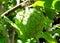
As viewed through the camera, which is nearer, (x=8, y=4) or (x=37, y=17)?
(x=37, y=17)

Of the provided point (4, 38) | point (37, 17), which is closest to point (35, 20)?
point (37, 17)

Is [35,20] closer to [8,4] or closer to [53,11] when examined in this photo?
[53,11]

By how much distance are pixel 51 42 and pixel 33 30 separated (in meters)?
0.05

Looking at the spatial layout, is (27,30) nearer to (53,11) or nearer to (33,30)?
(33,30)

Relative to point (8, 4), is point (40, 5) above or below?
below

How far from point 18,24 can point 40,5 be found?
82mm

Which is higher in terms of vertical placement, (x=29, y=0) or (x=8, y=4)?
(x=8, y=4)

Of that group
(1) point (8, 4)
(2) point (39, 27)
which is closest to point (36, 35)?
(2) point (39, 27)

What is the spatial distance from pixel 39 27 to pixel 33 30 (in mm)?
14

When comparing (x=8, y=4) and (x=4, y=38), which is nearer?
(x=4, y=38)

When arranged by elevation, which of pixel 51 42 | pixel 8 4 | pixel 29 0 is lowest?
pixel 51 42

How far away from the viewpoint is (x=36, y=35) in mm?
318

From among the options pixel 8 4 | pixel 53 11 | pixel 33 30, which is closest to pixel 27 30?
pixel 33 30

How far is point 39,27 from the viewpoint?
305 mm
